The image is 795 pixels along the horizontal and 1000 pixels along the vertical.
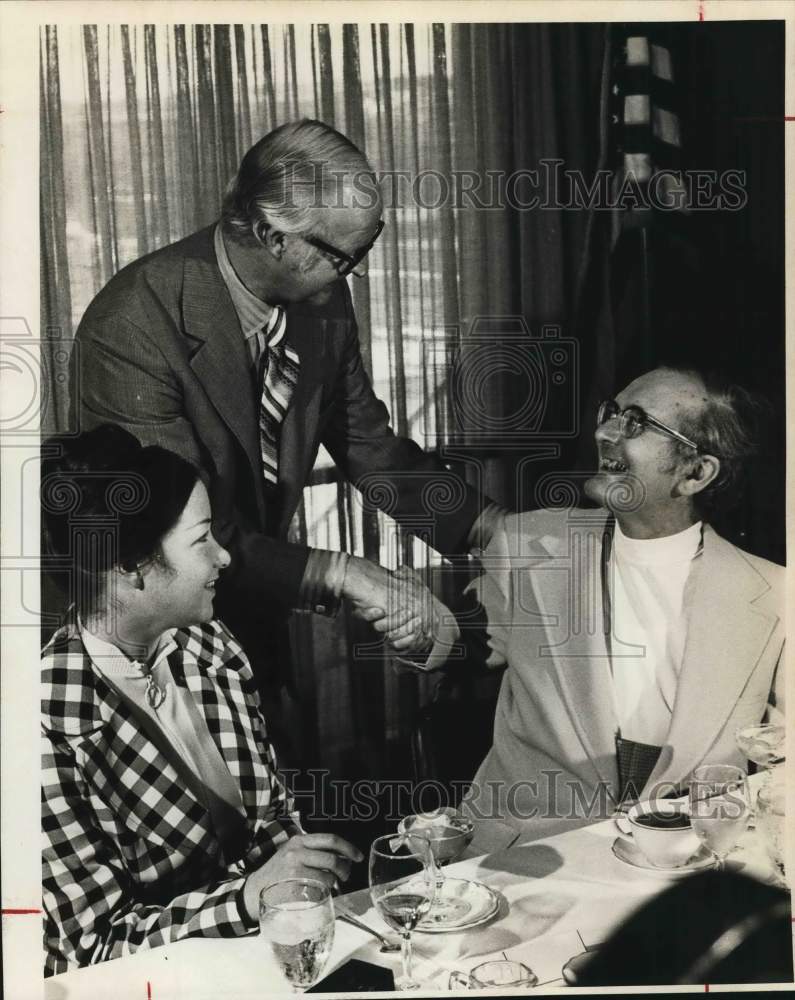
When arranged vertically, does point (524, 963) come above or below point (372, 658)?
below

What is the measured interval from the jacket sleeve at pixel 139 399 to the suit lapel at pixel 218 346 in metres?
0.06

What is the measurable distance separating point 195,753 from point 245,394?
24.3 inches

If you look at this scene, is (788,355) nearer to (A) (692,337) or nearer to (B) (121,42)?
(A) (692,337)

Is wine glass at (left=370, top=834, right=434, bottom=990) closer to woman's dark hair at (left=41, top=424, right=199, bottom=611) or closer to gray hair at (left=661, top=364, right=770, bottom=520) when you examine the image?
woman's dark hair at (left=41, top=424, right=199, bottom=611)

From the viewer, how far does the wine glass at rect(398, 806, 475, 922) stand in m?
1.93

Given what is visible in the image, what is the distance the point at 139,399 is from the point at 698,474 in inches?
38.2

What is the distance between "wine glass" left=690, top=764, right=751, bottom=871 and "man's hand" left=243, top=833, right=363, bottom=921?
591 millimetres

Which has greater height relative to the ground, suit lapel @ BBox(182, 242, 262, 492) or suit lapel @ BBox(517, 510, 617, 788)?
suit lapel @ BBox(182, 242, 262, 492)

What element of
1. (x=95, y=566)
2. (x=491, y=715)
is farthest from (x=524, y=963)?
(x=95, y=566)

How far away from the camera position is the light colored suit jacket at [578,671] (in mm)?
2045

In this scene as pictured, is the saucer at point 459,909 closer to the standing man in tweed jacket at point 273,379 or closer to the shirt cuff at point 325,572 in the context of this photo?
the standing man in tweed jacket at point 273,379

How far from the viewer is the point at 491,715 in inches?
80.9

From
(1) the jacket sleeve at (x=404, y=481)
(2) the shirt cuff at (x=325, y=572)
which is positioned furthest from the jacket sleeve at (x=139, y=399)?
(1) the jacket sleeve at (x=404, y=481)

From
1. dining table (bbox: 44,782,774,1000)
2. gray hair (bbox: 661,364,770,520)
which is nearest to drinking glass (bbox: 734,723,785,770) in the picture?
dining table (bbox: 44,782,774,1000)
